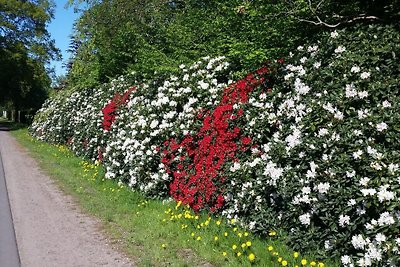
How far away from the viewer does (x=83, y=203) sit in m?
7.73

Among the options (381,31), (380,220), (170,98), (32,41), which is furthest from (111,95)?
(32,41)

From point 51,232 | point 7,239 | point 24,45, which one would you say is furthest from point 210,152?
point 24,45

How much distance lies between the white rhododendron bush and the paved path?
151 cm

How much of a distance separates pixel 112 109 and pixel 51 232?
596 cm

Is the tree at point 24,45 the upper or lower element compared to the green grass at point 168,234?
upper

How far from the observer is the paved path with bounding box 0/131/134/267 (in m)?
4.94

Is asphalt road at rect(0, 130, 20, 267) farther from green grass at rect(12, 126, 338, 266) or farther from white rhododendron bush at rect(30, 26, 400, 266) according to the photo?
white rhododendron bush at rect(30, 26, 400, 266)

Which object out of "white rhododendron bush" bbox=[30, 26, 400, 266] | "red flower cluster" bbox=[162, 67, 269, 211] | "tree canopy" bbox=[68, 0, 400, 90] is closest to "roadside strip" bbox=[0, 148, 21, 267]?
"white rhododendron bush" bbox=[30, 26, 400, 266]

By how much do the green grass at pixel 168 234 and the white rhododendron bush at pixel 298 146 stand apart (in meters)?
0.21

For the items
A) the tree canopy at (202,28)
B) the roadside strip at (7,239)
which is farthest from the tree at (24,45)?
the roadside strip at (7,239)

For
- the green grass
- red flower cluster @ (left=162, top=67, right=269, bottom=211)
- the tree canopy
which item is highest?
the tree canopy

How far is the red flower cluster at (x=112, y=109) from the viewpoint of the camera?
1130 cm

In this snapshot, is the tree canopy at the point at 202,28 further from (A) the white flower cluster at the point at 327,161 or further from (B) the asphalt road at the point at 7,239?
(B) the asphalt road at the point at 7,239

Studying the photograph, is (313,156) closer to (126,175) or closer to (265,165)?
(265,165)
